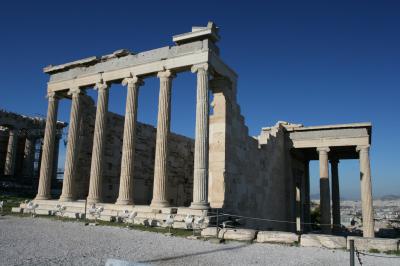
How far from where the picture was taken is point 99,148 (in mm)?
20531

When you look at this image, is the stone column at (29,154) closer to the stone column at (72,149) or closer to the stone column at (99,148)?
the stone column at (72,149)

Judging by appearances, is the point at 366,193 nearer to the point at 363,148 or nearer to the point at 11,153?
the point at 363,148

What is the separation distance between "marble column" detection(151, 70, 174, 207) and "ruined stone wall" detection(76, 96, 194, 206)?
596cm

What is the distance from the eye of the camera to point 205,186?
16672 mm

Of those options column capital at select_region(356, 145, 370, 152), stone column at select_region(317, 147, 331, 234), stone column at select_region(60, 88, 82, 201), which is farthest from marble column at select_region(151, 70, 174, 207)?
column capital at select_region(356, 145, 370, 152)

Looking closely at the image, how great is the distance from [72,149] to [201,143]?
342 inches

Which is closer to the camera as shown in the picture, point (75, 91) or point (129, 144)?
point (129, 144)

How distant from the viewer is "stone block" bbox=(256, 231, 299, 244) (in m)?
12.6

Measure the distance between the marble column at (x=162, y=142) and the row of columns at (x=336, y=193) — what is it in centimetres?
1069

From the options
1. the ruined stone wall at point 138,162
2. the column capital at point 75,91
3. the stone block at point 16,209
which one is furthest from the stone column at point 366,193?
the stone block at point 16,209

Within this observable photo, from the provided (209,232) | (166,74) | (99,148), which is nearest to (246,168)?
(166,74)

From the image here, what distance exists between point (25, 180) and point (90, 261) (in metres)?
31.2

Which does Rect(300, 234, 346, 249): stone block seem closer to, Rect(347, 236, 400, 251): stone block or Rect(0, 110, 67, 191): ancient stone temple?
Rect(347, 236, 400, 251): stone block

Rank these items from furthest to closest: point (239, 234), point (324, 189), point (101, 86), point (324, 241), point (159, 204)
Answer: point (324, 189)
point (101, 86)
point (159, 204)
point (239, 234)
point (324, 241)
